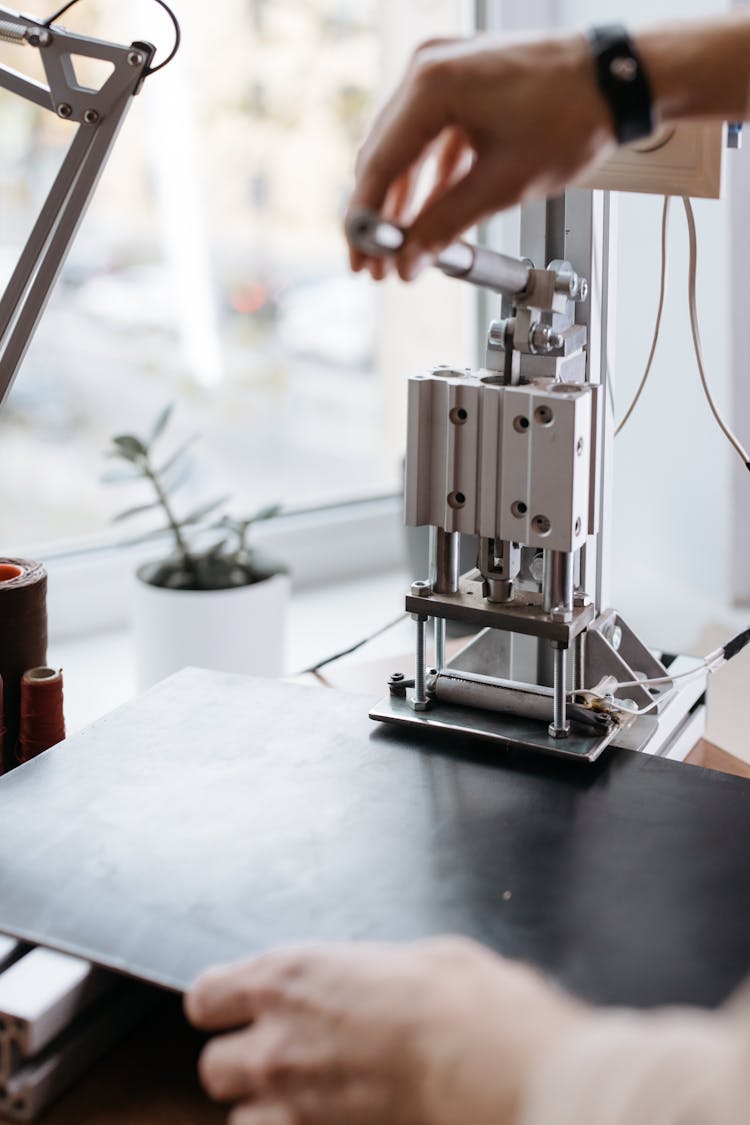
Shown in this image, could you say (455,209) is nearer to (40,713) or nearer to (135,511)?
(40,713)

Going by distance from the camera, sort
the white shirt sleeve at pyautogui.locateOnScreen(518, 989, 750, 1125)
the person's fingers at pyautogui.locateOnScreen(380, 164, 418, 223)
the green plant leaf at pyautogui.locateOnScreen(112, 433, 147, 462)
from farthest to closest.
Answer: the green plant leaf at pyautogui.locateOnScreen(112, 433, 147, 462)
the person's fingers at pyautogui.locateOnScreen(380, 164, 418, 223)
the white shirt sleeve at pyautogui.locateOnScreen(518, 989, 750, 1125)

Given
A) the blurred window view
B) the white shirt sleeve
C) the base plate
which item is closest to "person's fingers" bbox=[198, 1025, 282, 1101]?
the white shirt sleeve

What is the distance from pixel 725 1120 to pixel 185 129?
1711 mm

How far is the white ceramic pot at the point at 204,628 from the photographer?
1564mm

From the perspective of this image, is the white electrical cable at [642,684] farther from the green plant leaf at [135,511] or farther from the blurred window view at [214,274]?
the blurred window view at [214,274]

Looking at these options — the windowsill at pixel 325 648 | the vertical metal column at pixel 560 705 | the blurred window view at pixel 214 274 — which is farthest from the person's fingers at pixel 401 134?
the blurred window view at pixel 214 274

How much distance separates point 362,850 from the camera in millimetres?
872

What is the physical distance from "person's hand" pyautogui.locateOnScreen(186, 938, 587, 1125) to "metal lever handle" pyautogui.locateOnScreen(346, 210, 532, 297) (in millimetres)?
366

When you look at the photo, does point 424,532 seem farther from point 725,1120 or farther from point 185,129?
point 725,1120

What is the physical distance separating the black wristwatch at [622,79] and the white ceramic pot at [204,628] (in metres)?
0.89

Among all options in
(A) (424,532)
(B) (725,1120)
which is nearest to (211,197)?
(A) (424,532)

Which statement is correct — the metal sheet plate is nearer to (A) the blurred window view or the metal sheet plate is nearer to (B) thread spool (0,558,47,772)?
(B) thread spool (0,558,47,772)

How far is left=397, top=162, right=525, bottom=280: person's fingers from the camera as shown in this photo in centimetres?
79

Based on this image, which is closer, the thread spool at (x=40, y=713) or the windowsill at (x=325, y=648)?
the thread spool at (x=40, y=713)
